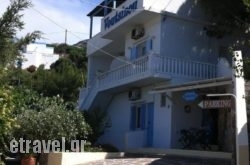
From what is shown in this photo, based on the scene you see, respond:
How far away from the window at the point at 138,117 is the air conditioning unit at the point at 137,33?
3.46 m

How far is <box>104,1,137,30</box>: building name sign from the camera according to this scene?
2294 cm

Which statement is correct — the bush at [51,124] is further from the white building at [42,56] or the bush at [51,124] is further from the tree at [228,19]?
the white building at [42,56]

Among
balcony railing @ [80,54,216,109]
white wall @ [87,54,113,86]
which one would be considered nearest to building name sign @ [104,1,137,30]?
balcony railing @ [80,54,216,109]

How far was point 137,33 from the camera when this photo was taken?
940 inches

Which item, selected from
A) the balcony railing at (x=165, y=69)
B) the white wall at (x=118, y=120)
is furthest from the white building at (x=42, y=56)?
the balcony railing at (x=165, y=69)

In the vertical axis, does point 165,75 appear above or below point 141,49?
below

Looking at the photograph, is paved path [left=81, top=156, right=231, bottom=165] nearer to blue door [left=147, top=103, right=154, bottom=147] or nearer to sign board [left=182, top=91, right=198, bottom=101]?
sign board [left=182, top=91, right=198, bottom=101]

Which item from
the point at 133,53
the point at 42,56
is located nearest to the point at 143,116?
the point at 133,53

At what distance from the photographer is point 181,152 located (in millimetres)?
18328

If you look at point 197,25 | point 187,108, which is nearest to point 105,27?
point 197,25

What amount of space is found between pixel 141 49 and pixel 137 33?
949 mm

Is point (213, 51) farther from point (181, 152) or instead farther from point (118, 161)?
point (118, 161)

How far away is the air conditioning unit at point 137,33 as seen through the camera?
23.6 metres

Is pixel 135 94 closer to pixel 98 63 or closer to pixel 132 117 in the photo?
pixel 132 117
